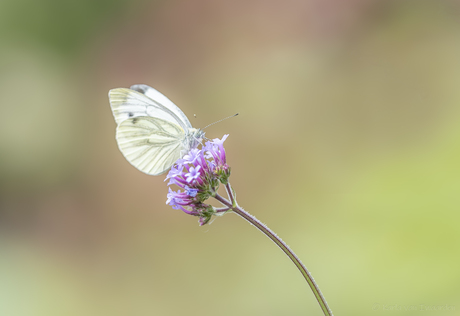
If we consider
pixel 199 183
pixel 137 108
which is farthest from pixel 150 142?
pixel 199 183

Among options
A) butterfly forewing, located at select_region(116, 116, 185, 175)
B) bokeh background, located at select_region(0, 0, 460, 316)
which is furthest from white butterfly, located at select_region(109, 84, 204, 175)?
bokeh background, located at select_region(0, 0, 460, 316)

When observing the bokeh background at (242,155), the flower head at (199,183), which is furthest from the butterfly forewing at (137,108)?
the bokeh background at (242,155)

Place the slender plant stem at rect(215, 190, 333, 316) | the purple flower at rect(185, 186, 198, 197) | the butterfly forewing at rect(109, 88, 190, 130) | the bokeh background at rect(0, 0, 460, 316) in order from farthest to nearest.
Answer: the bokeh background at rect(0, 0, 460, 316)
the butterfly forewing at rect(109, 88, 190, 130)
the purple flower at rect(185, 186, 198, 197)
the slender plant stem at rect(215, 190, 333, 316)

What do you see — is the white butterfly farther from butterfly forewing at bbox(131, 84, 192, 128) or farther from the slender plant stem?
the slender plant stem

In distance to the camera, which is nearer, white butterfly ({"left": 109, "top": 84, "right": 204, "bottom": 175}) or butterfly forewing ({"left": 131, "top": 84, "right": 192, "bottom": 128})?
white butterfly ({"left": 109, "top": 84, "right": 204, "bottom": 175})

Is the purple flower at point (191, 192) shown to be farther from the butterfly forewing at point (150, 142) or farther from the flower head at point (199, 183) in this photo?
the butterfly forewing at point (150, 142)
